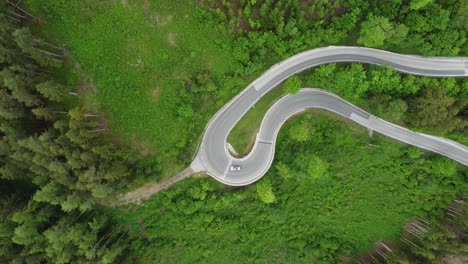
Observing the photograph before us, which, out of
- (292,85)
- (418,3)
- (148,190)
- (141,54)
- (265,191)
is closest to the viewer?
(418,3)

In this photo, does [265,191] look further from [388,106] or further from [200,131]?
[388,106]

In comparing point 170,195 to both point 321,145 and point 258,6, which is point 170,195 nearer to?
point 321,145

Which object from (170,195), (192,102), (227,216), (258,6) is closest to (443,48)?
(258,6)

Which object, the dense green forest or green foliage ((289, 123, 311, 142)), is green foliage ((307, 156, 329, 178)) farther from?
green foliage ((289, 123, 311, 142))

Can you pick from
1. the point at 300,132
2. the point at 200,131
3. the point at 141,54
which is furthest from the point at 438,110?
the point at 141,54

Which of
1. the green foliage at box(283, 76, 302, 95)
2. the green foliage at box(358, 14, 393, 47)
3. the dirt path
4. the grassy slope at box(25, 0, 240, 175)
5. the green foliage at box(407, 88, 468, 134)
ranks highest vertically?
the green foliage at box(358, 14, 393, 47)

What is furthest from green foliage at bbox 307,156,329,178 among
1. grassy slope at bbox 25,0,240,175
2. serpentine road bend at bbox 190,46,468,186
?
grassy slope at bbox 25,0,240,175
